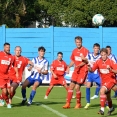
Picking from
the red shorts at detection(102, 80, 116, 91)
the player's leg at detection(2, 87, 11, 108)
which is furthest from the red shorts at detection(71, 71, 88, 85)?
the player's leg at detection(2, 87, 11, 108)

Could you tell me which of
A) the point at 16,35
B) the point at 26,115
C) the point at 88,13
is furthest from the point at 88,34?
the point at 26,115

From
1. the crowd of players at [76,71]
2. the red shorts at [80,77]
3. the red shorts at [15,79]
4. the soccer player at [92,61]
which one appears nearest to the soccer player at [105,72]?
the crowd of players at [76,71]

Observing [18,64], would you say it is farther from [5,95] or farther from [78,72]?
[78,72]

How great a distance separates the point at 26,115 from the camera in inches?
561

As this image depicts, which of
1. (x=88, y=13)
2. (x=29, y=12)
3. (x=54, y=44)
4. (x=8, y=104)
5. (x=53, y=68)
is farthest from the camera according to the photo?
(x=29, y=12)

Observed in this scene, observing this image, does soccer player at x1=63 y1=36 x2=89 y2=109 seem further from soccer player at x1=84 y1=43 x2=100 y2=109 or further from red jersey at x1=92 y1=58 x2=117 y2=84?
red jersey at x1=92 y1=58 x2=117 y2=84

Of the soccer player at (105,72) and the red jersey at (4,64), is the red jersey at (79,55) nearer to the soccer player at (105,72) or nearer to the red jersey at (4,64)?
the soccer player at (105,72)

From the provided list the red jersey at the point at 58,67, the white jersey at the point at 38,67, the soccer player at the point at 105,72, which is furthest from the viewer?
the red jersey at the point at 58,67

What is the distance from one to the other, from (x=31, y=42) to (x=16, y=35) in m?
0.89

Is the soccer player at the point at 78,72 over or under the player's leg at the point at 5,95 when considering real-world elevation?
over

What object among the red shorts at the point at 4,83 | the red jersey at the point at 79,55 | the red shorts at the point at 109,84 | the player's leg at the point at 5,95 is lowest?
the player's leg at the point at 5,95

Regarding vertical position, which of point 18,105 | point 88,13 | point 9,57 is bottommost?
point 18,105

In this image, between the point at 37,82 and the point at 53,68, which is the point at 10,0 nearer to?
the point at 53,68

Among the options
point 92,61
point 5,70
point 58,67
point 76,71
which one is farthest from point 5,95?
point 58,67
